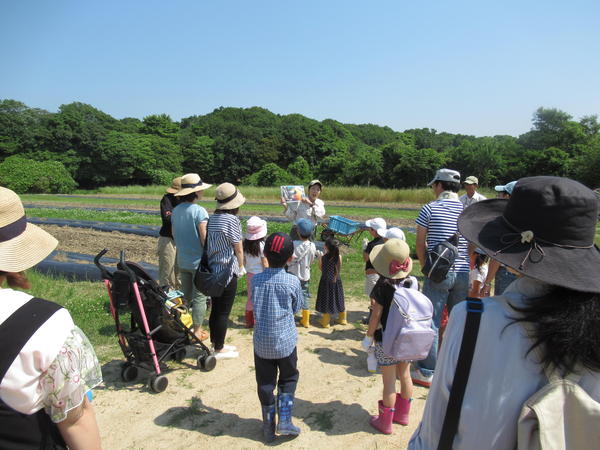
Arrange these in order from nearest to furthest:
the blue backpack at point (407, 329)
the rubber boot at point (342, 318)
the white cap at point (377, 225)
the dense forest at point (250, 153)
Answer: the blue backpack at point (407, 329) < the white cap at point (377, 225) < the rubber boot at point (342, 318) < the dense forest at point (250, 153)

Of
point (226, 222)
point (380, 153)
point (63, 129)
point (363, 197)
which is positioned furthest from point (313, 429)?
point (63, 129)

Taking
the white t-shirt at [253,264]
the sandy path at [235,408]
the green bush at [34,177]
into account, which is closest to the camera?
the sandy path at [235,408]

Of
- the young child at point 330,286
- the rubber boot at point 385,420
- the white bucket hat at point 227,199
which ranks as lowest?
the rubber boot at point 385,420

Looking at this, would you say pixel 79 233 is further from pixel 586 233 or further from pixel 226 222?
pixel 586 233

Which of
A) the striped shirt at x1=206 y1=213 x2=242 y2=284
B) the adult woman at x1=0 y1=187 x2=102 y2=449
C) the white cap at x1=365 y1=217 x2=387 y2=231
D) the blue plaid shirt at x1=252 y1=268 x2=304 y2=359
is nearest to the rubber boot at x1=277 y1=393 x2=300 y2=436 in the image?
the blue plaid shirt at x1=252 y1=268 x2=304 y2=359

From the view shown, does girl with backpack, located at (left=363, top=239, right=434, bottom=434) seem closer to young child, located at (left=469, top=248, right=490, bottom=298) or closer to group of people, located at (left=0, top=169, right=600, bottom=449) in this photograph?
group of people, located at (left=0, top=169, right=600, bottom=449)

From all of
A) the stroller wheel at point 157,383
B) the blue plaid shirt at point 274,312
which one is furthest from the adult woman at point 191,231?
the blue plaid shirt at point 274,312

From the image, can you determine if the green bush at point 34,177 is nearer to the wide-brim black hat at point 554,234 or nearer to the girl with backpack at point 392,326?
the girl with backpack at point 392,326

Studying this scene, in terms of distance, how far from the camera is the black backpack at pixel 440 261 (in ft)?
11.8

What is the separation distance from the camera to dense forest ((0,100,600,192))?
120ft

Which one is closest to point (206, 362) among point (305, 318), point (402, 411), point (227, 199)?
point (305, 318)

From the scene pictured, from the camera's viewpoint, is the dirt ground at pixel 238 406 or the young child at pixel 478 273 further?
the young child at pixel 478 273

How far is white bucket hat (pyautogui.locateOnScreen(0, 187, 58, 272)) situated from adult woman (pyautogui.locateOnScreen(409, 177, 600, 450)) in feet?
5.17

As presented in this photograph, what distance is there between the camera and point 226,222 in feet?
Result: 13.7
